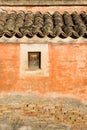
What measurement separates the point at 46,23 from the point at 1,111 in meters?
2.21

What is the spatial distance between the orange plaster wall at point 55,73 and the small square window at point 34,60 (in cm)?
25

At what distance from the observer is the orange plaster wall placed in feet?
27.0

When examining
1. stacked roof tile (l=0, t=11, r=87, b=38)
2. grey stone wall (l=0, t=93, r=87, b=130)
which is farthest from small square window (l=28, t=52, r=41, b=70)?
grey stone wall (l=0, t=93, r=87, b=130)

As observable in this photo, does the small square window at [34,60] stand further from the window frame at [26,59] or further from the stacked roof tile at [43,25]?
the stacked roof tile at [43,25]

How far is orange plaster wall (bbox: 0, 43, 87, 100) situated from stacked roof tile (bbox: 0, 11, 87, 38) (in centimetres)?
34

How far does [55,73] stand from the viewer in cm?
829

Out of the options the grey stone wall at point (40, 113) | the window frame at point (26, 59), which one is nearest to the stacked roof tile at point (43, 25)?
the window frame at point (26, 59)

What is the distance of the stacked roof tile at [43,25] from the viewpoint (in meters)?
7.98

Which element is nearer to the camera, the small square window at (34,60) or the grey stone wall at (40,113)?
the grey stone wall at (40,113)

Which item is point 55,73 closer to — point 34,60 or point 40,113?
point 34,60

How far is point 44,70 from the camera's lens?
827 cm

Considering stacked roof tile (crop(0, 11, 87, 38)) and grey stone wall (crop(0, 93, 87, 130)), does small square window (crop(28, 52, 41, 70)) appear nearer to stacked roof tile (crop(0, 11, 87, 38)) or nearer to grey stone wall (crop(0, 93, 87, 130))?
stacked roof tile (crop(0, 11, 87, 38))

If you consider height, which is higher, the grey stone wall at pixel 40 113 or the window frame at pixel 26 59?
the window frame at pixel 26 59

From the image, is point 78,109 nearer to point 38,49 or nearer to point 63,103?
point 63,103
